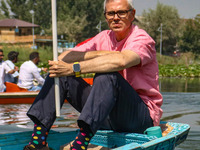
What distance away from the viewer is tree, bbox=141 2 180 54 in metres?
48.3

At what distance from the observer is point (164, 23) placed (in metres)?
48.2

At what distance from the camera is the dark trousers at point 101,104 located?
238 centimetres

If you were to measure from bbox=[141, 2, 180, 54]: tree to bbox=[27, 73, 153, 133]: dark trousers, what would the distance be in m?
46.0

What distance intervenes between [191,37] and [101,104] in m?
44.0

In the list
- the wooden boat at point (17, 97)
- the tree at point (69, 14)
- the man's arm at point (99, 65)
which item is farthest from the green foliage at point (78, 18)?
the man's arm at point (99, 65)

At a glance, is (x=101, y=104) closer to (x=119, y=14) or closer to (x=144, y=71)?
(x=144, y=71)

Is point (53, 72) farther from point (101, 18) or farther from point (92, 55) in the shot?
point (101, 18)

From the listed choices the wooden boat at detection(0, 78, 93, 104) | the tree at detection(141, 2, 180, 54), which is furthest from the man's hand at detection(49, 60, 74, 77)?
the tree at detection(141, 2, 180, 54)

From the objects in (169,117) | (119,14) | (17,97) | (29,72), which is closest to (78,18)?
(29,72)

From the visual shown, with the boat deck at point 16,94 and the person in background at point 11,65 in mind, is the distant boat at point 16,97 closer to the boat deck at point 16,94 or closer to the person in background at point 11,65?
the boat deck at point 16,94

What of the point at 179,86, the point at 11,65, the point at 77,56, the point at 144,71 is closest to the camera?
the point at 144,71

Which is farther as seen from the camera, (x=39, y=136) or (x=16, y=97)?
(x=16, y=97)

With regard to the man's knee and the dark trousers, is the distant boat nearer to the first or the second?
the dark trousers

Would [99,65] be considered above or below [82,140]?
above
